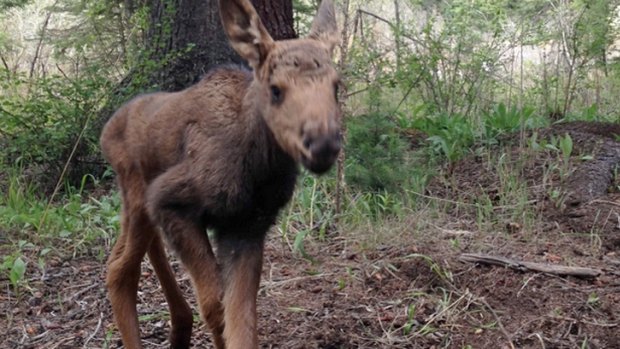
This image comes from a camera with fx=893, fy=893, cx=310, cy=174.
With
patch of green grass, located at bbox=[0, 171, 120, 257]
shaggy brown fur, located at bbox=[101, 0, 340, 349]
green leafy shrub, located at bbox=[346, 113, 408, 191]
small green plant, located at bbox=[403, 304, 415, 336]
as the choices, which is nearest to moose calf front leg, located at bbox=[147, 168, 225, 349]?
shaggy brown fur, located at bbox=[101, 0, 340, 349]

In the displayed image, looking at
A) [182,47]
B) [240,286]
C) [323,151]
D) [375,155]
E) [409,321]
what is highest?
[182,47]

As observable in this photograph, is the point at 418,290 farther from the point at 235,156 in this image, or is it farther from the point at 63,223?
the point at 63,223

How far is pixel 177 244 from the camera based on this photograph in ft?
15.0

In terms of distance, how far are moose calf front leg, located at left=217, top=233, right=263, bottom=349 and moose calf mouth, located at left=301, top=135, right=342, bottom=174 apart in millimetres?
1117

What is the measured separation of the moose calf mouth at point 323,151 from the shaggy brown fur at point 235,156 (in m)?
0.16

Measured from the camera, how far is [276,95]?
4188 millimetres

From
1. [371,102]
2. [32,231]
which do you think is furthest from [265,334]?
[371,102]

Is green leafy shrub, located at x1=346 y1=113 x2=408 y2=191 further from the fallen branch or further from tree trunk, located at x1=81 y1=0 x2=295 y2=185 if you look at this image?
the fallen branch

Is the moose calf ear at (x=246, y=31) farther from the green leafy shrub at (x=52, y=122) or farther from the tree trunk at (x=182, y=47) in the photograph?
the green leafy shrub at (x=52, y=122)

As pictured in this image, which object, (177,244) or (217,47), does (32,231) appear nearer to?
(217,47)

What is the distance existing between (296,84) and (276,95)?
0.16 meters

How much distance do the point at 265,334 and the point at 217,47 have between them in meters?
→ 3.68

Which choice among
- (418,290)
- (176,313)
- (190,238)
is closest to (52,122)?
(176,313)

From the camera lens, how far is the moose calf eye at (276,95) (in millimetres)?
4152
